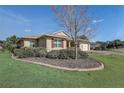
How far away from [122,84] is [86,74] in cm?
145

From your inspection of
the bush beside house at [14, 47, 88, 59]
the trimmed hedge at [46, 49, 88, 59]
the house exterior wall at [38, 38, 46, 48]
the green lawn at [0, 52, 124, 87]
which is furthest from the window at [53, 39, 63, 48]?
the green lawn at [0, 52, 124, 87]

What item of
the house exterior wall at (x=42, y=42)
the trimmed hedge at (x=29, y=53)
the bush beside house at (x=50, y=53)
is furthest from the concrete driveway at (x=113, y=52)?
the house exterior wall at (x=42, y=42)

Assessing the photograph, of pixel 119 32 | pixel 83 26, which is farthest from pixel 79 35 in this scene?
pixel 119 32

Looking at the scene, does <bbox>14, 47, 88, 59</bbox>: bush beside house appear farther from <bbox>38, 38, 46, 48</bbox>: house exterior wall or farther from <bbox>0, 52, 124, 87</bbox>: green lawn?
<bbox>38, 38, 46, 48</bbox>: house exterior wall

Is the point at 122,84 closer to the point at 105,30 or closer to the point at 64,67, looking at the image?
the point at 64,67

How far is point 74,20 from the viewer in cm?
Answer: 934

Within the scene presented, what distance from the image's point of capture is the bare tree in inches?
348

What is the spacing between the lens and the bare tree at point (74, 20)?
883 centimetres

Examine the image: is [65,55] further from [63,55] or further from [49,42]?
[49,42]

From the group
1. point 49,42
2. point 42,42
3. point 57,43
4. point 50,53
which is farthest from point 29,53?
point 57,43

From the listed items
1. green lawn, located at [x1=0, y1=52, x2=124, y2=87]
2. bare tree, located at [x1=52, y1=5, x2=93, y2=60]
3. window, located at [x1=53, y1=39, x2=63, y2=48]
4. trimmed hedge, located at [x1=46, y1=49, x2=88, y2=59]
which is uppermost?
bare tree, located at [x1=52, y1=5, x2=93, y2=60]

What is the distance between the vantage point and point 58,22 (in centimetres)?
964

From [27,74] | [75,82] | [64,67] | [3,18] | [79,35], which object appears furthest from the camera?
[79,35]

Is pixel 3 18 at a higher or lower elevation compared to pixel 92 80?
higher
